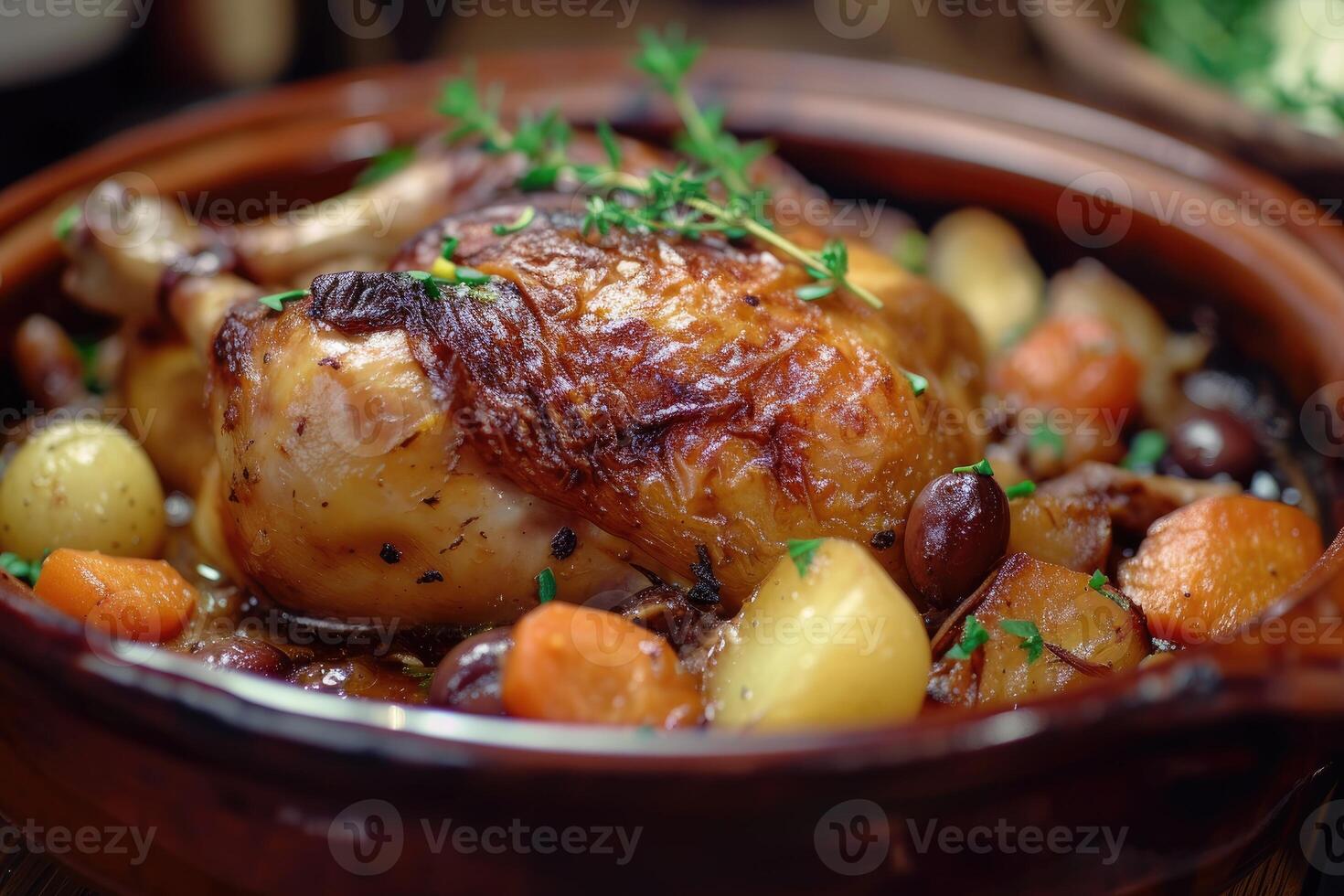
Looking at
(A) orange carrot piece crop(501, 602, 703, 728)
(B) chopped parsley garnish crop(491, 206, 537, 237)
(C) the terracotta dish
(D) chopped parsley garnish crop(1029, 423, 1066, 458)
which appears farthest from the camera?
(D) chopped parsley garnish crop(1029, 423, 1066, 458)

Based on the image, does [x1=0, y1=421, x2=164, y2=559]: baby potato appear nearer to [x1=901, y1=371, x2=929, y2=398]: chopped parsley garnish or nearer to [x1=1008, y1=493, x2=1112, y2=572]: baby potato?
[x1=901, y1=371, x2=929, y2=398]: chopped parsley garnish

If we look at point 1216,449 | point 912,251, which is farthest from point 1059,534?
point 912,251

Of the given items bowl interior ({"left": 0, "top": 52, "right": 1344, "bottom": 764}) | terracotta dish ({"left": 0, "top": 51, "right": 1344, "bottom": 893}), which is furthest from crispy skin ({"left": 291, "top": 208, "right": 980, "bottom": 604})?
bowl interior ({"left": 0, "top": 52, "right": 1344, "bottom": 764})

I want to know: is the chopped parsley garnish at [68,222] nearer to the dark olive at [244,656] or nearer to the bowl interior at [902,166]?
the bowl interior at [902,166]

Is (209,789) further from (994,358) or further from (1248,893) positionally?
(994,358)


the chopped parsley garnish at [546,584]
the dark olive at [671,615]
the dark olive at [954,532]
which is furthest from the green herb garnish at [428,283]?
the dark olive at [954,532]

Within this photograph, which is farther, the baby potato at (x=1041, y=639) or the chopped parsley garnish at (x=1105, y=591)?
the chopped parsley garnish at (x=1105, y=591)

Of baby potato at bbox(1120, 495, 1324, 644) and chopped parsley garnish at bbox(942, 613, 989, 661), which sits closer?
chopped parsley garnish at bbox(942, 613, 989, 661)
